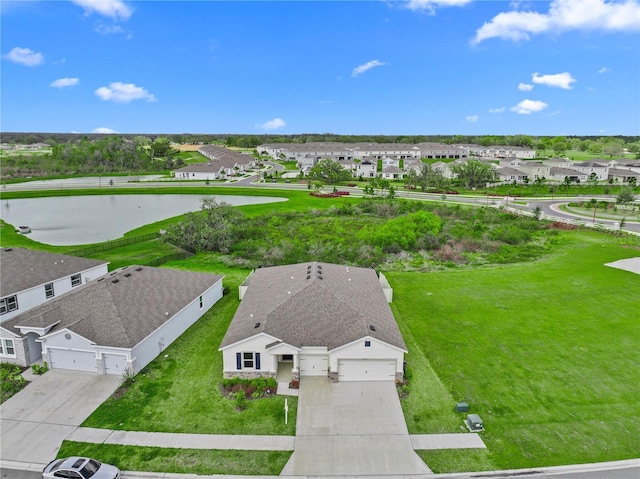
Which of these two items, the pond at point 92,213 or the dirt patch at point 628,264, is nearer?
the dirt patch at point 628,264

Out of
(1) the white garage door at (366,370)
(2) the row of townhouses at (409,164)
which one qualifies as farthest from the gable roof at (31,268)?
(2) the row of townhouses at (409,164)

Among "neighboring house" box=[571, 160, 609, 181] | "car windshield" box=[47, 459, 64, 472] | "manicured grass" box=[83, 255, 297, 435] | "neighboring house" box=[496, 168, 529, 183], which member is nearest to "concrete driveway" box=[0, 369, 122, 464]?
"manicured grass" box=[83, 255, 297, 435]

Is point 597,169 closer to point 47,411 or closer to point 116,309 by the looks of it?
point 116,309

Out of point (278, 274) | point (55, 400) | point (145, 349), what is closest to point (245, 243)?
point (278, 274)

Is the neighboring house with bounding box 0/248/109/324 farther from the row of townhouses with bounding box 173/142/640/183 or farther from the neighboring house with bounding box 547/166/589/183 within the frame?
the neighboring house with bounding box 547/166/589/183

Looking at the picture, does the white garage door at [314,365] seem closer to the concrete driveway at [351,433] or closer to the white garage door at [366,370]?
the concrete driveway at [351,433]

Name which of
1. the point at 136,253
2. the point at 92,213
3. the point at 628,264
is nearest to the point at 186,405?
the point at 136,253

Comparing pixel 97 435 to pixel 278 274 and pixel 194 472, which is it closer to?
pixel 194 472
